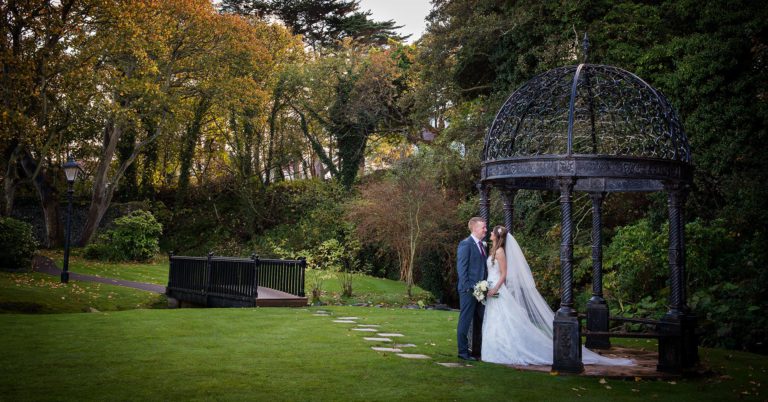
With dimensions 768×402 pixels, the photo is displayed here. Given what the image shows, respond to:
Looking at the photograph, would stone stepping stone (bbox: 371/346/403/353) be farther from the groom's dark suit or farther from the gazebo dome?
the gazebo dome

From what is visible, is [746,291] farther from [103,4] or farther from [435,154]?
[103,4]

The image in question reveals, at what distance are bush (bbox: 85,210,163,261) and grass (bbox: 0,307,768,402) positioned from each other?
59.8 ft

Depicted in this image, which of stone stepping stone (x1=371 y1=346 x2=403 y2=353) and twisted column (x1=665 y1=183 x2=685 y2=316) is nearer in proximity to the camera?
twisted column (x1=665 y1=183 x2=685 y2=316)

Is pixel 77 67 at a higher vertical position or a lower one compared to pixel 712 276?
higher

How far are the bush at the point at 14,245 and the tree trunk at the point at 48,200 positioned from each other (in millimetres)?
7707

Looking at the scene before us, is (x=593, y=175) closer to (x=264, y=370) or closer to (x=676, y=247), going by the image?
(x=676, y=247)

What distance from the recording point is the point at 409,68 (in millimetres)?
34188

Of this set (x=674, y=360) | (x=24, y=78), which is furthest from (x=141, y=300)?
(x=674, y=360)

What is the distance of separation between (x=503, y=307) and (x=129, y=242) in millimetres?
24017

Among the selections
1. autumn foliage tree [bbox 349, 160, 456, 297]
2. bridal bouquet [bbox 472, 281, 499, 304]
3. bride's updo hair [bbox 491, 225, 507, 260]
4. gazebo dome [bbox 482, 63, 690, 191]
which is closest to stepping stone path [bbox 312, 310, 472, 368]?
bridal bouquet [bbox 472, 281, 499, 304]

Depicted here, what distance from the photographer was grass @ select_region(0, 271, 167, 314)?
54.1ft

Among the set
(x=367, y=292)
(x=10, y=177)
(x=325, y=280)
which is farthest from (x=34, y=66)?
(x=367, y=292)

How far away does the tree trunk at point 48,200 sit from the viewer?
30.3m

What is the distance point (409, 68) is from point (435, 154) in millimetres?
10251
